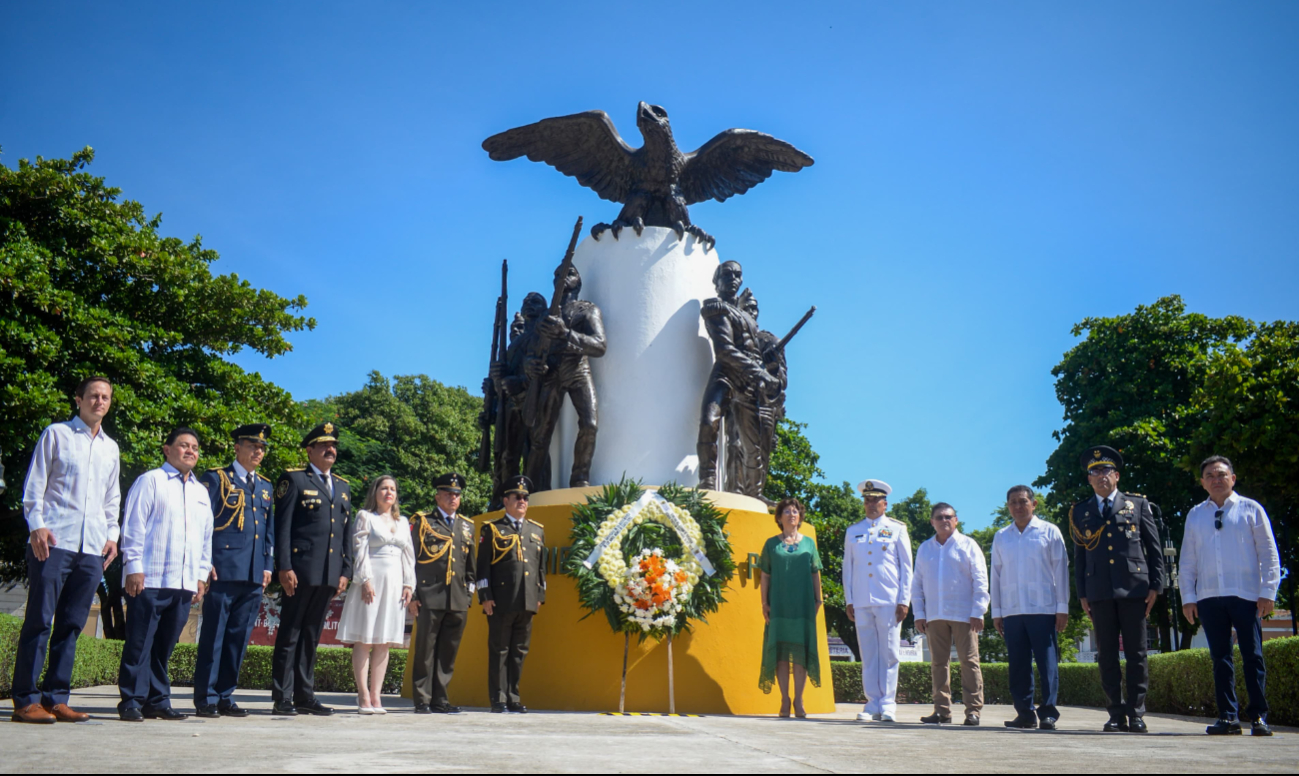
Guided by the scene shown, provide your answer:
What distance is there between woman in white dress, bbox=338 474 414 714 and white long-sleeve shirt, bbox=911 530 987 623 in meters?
4.23

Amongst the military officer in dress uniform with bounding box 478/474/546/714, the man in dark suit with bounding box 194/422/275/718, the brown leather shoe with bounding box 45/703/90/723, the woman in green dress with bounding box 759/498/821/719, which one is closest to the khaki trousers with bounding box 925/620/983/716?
the woman in green dress with bounding box 759/498/821/719

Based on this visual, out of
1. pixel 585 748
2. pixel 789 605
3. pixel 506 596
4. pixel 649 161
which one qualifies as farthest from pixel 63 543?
pixel 649 161

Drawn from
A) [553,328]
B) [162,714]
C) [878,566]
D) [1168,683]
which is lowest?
[1168,683]

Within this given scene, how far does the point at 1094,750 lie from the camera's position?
505 centimetres

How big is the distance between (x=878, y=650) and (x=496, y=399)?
5.71 metres

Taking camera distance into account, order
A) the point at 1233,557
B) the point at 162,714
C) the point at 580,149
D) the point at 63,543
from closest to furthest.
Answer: the point at 63,543 → the point at 162,714 → the point at 1233,557 → the point at 580,149

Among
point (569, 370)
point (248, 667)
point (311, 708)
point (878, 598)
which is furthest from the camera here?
point (248, 667)

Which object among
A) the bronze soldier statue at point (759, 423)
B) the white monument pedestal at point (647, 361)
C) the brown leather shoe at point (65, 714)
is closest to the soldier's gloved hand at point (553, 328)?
the white monument pedestal at point (647, 361)

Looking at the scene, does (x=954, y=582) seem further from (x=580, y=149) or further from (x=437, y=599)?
(x=580, y=149)

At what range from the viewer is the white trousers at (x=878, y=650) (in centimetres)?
838

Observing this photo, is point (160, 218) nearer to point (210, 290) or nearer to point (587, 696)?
point (210, 290)

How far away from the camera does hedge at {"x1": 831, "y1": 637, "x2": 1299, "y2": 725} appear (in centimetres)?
933

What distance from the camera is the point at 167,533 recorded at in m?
6.38

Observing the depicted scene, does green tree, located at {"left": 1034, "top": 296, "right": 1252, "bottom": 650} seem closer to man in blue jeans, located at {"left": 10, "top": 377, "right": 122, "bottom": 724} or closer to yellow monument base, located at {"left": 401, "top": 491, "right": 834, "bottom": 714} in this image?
yellow monument base, located at {"left": 401, "top": 491, "right": 834, "bottom": 714}
